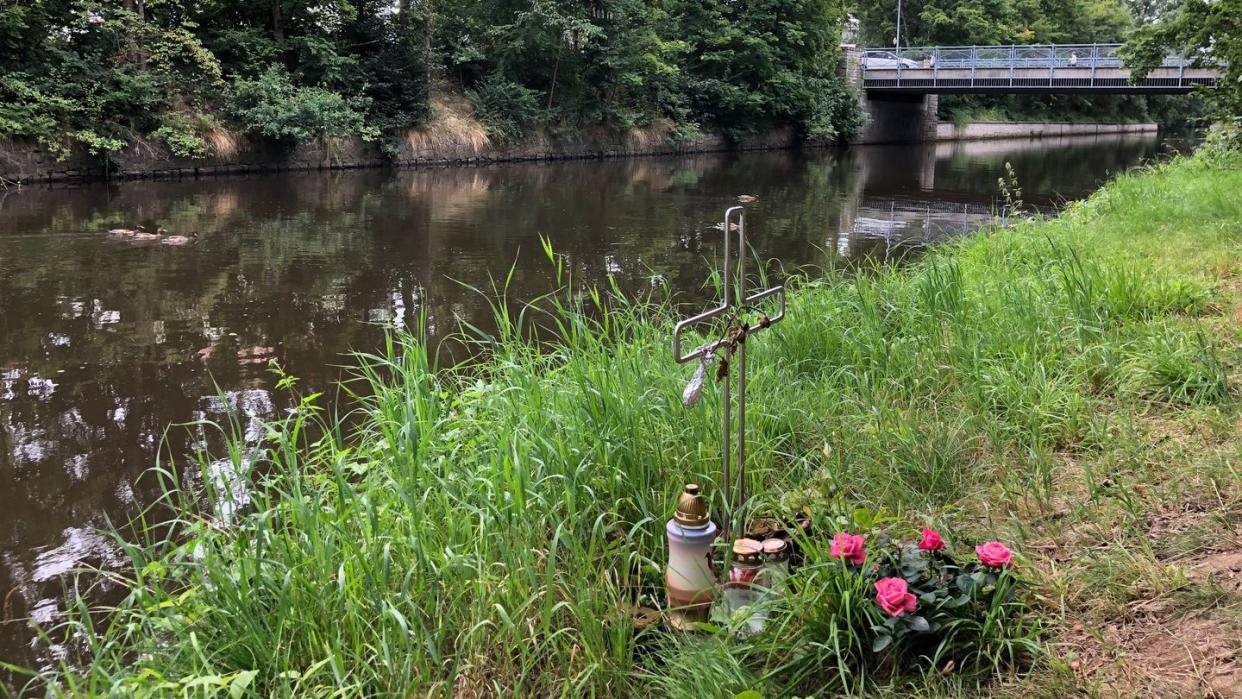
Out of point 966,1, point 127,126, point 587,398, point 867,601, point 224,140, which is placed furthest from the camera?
point 966,1

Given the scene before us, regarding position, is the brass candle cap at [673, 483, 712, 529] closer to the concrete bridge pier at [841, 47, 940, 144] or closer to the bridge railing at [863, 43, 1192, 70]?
the bridge railing at [863, 43, 1192, 70]

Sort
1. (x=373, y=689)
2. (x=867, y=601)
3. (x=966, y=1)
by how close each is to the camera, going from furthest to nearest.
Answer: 1. (x=966, y=1)
2. (x=373, y=689)
3. (x=867, y=601)

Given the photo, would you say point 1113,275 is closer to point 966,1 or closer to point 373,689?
point 373,689

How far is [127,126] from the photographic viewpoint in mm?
16734

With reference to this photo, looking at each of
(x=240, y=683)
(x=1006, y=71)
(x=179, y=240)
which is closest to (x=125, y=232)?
(x=179, y=240)

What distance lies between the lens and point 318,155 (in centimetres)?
1973

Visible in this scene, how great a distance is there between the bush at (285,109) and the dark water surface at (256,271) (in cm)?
95

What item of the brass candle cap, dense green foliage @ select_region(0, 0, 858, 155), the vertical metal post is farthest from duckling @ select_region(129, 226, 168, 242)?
the vertical metal post

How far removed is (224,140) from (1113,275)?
16877mm

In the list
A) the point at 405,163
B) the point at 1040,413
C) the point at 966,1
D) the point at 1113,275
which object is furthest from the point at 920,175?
the point at 966,1

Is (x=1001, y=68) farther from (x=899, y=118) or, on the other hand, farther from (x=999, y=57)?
(x=899, y=118)

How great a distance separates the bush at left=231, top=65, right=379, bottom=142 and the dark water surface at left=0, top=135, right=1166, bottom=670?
95cm

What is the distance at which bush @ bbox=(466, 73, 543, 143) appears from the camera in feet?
74.9

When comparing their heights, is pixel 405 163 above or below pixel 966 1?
below
